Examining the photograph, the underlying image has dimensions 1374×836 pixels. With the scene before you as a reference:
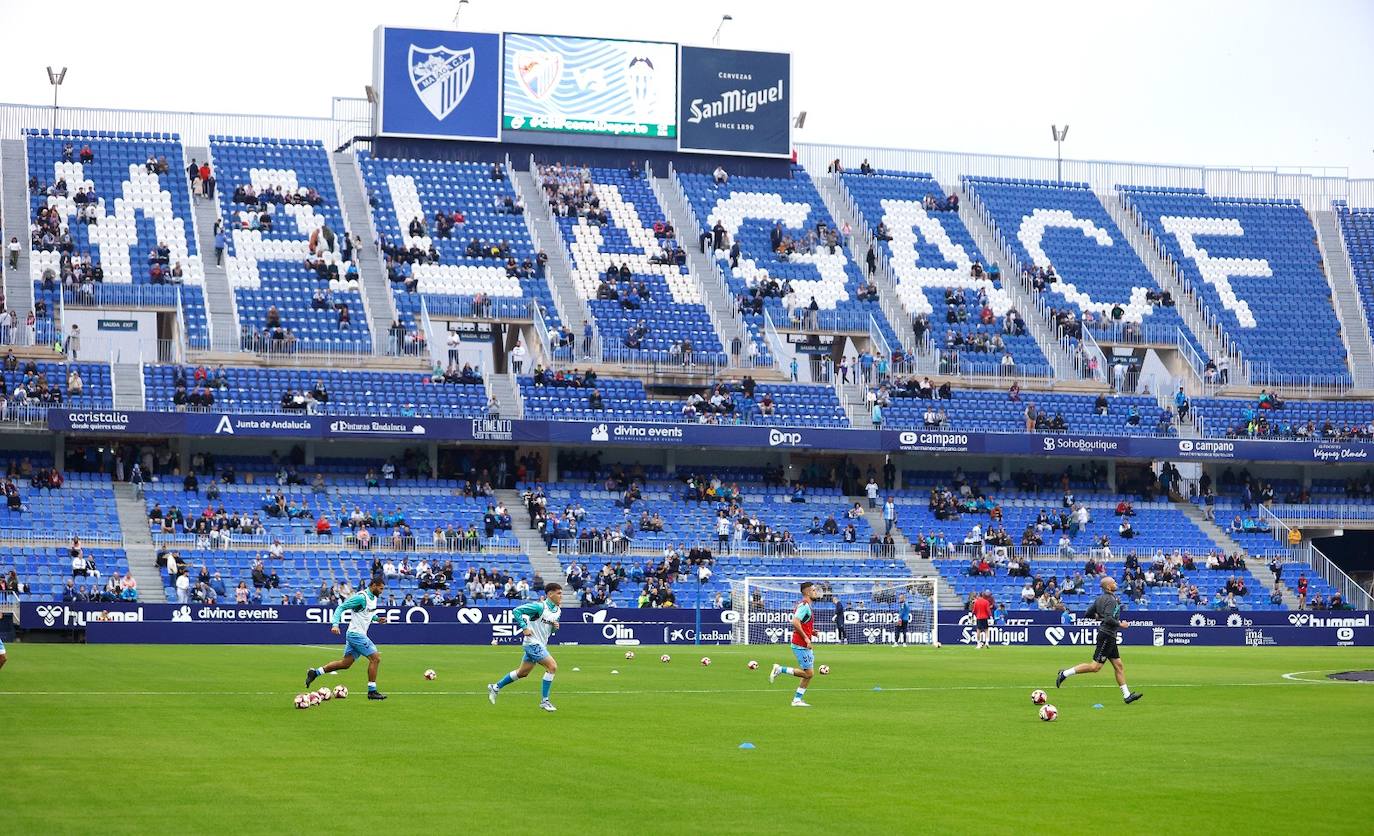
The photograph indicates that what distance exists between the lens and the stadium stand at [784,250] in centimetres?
7425

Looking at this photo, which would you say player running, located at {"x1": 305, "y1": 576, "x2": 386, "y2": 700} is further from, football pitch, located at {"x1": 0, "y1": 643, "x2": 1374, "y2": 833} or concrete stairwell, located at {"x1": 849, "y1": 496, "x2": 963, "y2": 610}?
concrete stairwell, located at {"x1": 849, "y1": 496, "x2": 963, "y2": 610}

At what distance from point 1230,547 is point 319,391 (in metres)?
34.8

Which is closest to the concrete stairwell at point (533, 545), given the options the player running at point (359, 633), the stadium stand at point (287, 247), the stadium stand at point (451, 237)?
the stadium stand at point (287, 247)

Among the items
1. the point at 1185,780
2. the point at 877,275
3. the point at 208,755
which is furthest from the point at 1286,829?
the point at 877,275

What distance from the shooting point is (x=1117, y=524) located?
69375 millimetres

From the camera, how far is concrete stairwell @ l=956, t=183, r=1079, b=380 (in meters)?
75.3

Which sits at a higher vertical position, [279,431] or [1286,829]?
[279,431]

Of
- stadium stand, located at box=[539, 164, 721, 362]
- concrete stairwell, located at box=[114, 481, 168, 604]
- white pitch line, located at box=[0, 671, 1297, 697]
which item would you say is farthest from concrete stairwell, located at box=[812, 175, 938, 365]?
white pitch line, located at box=[0, 671, 1297, 697]

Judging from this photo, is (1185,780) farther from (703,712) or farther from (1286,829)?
(703,712)

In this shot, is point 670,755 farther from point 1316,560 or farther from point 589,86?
point 589,86

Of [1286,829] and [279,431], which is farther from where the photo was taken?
[279,431]

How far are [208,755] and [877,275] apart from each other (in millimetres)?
59273

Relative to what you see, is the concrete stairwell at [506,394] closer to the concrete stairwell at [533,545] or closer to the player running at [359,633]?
the concrete stairwell at [533,545]

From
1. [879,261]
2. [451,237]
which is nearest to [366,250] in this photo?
[451,237]
